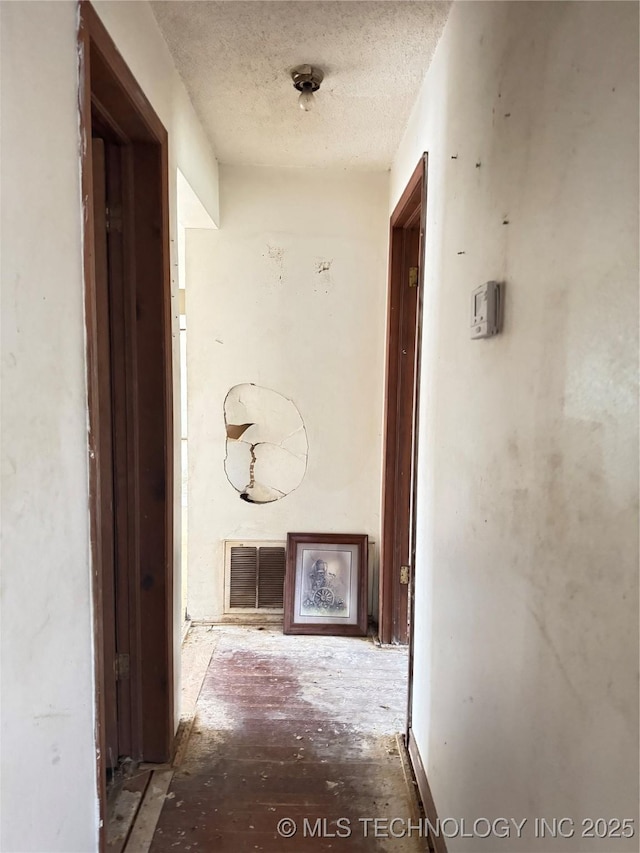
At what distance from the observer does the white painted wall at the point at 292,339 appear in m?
2.76

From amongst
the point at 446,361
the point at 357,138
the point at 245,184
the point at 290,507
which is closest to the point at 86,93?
the point at 446,361

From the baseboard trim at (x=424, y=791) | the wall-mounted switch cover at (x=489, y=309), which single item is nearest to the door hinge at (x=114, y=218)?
the wall-mounted switch cover at (x=489, y=309)

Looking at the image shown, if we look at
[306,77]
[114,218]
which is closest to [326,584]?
[114,218]

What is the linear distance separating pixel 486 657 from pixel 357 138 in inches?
84.8

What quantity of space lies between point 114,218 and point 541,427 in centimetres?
142

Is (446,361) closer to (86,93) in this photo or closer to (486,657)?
(486,657)

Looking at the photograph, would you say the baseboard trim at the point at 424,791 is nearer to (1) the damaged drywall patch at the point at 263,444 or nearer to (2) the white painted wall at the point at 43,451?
(2) the white painted wall at the point at 43,451

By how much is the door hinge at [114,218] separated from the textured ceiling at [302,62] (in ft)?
1.80

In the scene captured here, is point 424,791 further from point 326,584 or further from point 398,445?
point 398,445

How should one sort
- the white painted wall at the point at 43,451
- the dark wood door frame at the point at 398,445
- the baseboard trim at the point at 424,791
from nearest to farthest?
the white painted wall at the point at 43,451 < the baseboard trim at the point at 424,791 < the dark wood door frame at the point at 398,445

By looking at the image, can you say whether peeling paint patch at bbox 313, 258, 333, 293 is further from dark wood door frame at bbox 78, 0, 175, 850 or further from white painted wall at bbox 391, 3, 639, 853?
white painted wall at bbox 391, 3, 639, 853

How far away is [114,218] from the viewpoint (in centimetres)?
164

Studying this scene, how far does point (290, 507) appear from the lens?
2.91m

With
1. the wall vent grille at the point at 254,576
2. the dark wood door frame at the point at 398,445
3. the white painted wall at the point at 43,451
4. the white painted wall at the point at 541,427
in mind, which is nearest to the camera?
the white painted wall at the point at 541,427
